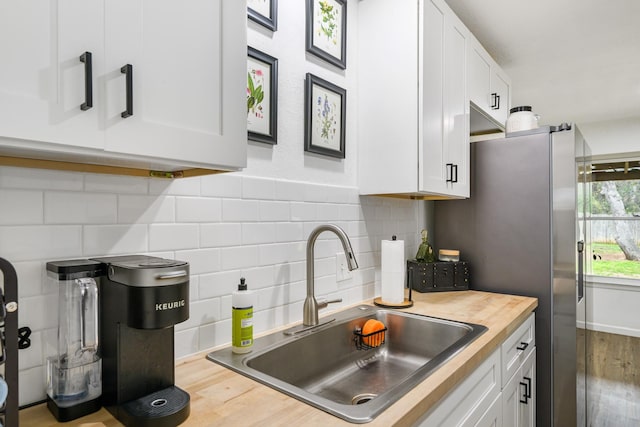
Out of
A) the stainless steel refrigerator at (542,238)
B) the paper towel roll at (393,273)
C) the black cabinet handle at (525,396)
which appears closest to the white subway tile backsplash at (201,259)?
the paper towel roll at (393,273)

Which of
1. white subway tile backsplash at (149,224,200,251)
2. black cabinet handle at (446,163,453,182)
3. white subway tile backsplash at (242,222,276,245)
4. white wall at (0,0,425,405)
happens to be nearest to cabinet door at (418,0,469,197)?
black cabinet handle at (446,163,453,182)

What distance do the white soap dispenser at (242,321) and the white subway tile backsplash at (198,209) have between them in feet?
0.85

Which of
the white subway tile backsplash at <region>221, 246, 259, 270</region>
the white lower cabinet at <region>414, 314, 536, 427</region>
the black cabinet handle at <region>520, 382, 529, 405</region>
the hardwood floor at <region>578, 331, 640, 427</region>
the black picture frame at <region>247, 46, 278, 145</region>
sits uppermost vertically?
the black picture frame at <region>247, 46, 278, 145</region>

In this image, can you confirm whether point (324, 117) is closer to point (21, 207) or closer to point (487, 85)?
point (21, 207)

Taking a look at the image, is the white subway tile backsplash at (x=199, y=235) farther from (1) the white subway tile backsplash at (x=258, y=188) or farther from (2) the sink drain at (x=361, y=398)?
(2) the sink drain at (x=361, y=398)

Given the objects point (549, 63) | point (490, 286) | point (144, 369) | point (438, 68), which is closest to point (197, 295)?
point (144, 369)

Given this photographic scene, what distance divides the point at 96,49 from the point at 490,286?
88.8 inches

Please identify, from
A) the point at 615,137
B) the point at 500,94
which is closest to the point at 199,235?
the point at 500,94

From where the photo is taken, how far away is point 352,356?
5.19 ft

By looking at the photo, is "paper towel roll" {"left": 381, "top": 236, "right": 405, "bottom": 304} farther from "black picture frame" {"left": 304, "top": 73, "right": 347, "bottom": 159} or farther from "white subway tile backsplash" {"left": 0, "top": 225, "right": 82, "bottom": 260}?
"white subway tile backsplash" {"left": 0, "top": 225, "right": 82, "bottom": 260}

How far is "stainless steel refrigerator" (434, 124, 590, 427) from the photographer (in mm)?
2090

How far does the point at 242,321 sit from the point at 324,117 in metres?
0.95

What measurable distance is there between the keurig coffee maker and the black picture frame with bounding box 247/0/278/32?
0.97 meters

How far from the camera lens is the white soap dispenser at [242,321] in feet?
3.93
